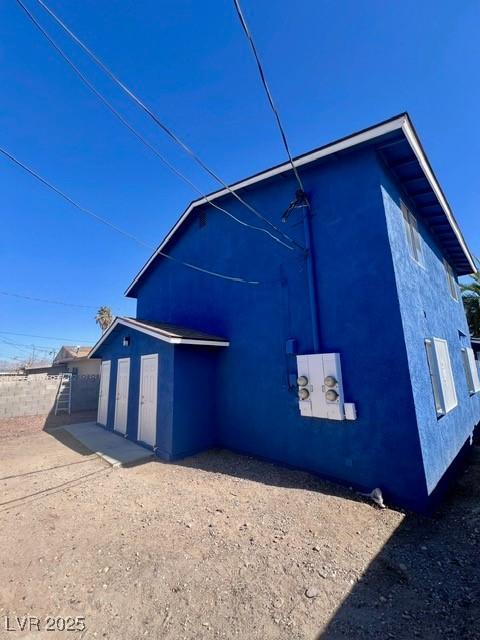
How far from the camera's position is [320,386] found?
5.63 metres

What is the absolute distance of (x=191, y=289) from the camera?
976 centimetres

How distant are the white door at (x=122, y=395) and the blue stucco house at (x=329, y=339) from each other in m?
0.06

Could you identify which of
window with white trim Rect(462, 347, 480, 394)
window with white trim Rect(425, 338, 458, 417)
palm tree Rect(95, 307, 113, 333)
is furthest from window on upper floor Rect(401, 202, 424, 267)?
palm tree Rect(95, 307, 113, 333)

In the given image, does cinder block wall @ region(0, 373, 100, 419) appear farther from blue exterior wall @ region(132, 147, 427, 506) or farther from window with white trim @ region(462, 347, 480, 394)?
window with white trim @ region(462, 347, 480, 394)

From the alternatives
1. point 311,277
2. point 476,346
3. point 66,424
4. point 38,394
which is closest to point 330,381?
point 311,277

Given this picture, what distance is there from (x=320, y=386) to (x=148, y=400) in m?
4.94

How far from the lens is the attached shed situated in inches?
281

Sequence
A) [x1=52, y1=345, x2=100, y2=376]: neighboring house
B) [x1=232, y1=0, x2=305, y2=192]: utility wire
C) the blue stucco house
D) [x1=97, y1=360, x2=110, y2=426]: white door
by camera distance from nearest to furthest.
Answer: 1. [x1=232, y1=0, x2=305, y2=192]: utility wire
2. the blue stucco house
3. [x1=97, y1=360, x2=110, y2=426]: white door
4. [x1=52, y1=345, x2=100, y2=376]: neighboring house

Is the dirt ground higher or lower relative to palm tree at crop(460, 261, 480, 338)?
lower

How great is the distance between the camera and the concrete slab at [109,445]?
6949mm

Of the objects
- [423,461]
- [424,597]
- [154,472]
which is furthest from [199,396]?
[424,597]

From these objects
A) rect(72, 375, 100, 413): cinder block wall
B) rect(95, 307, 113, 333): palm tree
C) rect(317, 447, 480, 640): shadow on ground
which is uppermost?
rect(95, 307, 113, 333): palm tree

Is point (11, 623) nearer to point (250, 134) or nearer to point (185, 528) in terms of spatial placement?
point (185, 528)

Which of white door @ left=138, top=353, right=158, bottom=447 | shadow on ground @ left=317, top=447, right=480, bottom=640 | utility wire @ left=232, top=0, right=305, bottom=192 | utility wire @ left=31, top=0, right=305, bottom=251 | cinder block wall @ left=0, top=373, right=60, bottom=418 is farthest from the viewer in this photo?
cinder block wall @ left=0, top=373, right=60, bottom=418
